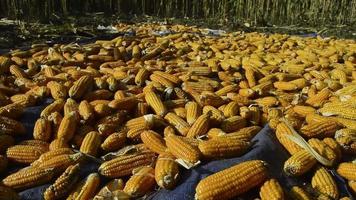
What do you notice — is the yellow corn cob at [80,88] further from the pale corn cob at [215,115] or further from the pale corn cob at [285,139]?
the pale corn cob at [285,139]

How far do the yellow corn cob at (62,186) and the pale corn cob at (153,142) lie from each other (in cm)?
66

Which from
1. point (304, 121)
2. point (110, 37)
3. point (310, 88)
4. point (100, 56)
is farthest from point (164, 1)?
point (304, 121)

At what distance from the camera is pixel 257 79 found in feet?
19.5

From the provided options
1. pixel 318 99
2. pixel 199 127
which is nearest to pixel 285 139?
pixel 199 127

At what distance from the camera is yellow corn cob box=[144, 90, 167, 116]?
4.07m

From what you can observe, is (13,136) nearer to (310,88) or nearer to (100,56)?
(100,56)

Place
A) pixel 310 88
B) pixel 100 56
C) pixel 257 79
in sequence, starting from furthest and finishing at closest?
pixel 100 56, pixel 257 79, pixel 310 88

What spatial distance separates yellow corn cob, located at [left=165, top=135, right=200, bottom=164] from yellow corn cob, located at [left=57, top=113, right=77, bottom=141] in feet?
3.33

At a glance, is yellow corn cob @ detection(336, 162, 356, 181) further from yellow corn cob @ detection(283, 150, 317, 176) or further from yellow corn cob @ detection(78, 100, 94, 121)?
yellow corn cob @ detection(78, 100, 94, 121)

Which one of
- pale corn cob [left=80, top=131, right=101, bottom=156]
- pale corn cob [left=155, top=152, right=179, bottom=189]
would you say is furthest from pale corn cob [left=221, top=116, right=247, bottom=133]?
pale corn cob [left=80, top=131, right=101, bottom=156]

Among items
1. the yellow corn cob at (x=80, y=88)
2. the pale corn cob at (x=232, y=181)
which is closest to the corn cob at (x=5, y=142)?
the yellow corn cob at (x=80, y=88)

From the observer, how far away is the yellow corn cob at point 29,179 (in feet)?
9.95

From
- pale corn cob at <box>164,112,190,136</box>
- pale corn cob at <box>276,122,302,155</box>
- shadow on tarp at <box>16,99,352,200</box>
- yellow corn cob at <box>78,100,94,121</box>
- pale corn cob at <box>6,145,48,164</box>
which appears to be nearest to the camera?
shadow on tarp at <box>16,99,352,200</box>

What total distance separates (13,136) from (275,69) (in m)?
4.58
